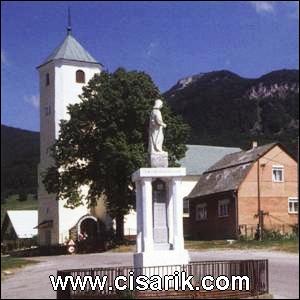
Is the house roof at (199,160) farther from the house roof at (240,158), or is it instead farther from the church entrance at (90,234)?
the church entrance at (90,234)

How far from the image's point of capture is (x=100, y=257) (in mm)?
10758

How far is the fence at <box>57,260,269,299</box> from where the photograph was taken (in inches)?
265

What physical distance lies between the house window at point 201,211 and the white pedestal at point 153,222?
12.2m

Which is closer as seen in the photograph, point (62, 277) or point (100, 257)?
point (62, 277)

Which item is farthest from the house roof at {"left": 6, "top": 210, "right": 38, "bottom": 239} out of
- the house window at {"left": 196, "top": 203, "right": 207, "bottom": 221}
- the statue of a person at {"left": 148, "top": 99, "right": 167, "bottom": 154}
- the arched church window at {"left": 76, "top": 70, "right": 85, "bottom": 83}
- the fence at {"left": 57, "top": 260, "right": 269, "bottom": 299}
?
the fence at {"left": 57, "top": 260, "right": 269, "bottom": 299}

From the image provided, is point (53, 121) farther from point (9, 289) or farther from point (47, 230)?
point (9, 289)

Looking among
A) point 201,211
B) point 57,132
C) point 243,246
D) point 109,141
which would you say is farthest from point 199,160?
point 243,246

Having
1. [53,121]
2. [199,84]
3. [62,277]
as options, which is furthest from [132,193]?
[62,277]

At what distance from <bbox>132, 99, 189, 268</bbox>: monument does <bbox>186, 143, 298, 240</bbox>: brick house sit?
9.35 metres

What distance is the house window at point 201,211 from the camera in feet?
70.8

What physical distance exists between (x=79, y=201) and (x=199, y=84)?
37.7ft

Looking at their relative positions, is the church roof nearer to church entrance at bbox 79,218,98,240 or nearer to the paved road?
the paved road

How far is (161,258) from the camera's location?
905cm

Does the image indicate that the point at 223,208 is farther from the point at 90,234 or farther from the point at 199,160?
the point at 90,234
